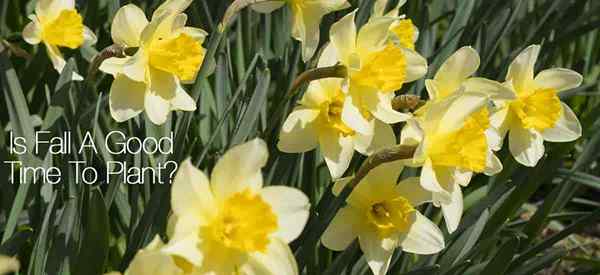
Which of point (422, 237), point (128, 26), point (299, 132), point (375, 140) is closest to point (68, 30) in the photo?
point (128, 26)

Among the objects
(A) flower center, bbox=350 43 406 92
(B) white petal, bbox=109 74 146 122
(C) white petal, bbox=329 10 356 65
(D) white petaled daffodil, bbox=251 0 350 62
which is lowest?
(B) white petal, bbox=109 74 146 122

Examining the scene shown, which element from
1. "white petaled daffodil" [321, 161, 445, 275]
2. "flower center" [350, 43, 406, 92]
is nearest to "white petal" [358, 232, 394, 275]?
"white petaled daffodil" [321, 161, 445, 275]

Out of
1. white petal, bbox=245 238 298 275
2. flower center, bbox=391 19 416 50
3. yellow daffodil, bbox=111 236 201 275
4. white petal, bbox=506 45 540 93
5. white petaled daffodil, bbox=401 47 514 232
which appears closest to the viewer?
yellow daffodil, bbox=111 236 201 275

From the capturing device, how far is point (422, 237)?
5.61 feet

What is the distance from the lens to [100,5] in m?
2.84

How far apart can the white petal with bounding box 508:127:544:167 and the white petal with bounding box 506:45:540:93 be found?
4.3 inches

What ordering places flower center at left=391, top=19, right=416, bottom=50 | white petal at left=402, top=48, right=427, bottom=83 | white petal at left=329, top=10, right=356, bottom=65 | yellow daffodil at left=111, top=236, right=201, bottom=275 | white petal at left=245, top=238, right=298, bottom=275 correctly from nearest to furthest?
1. yellow daffodil at left=111, top=236, right=201, bottom=275
2. white petal at left=245, top=238, right=298, bottom=275
3. white petal at left=329, top=10, right=356, bottom=65
4. white petal at left=402, top=48, right=427, bottom=83
5. flower center at left=391, top=19, right=416, bottom=50

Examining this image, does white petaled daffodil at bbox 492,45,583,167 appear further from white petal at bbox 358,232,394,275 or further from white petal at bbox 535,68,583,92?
white petal at bbox 358,232,394,275

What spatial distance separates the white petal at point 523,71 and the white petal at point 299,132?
52cm

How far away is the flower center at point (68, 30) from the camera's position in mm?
2100

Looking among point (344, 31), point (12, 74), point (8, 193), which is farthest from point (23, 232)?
point (344, 31)

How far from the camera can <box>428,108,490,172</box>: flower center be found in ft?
5.17

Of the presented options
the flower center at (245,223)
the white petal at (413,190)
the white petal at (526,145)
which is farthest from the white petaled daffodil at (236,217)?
the white petal at (526,145)

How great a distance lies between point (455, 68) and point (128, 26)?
25.3 inches
